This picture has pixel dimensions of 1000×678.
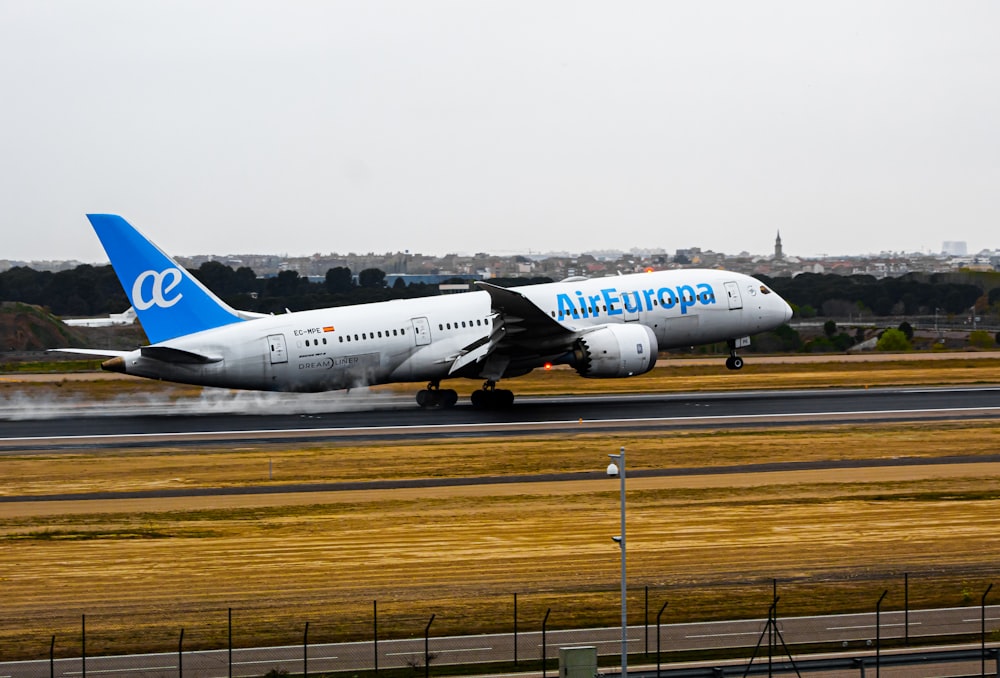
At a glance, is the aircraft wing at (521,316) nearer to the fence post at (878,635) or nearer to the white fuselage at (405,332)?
the white fuselage at (405,332)

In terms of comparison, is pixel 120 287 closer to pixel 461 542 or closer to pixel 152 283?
pixel 152 283

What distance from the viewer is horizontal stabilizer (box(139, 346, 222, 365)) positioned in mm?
51156

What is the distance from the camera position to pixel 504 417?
178ft

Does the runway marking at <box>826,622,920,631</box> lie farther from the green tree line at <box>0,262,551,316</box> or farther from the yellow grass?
the green tree line at <box>0,262,551,316</box>

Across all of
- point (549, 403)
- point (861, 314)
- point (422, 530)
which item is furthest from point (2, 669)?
point (861, 314)

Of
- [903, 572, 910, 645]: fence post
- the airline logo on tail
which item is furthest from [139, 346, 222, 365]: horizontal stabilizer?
[903, 572, 910, 645]: fence post

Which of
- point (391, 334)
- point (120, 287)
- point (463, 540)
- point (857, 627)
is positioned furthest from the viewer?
point (120, 287)

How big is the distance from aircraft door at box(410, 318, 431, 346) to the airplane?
45 mm

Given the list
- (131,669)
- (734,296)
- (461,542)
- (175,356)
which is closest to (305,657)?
(131,669)

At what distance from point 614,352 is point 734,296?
1114 centimetres

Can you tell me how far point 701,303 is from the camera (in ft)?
202

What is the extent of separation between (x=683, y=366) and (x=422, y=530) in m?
47.6

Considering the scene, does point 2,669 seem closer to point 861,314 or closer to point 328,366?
point 328,366

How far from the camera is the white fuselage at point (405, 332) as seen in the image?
174 ft
